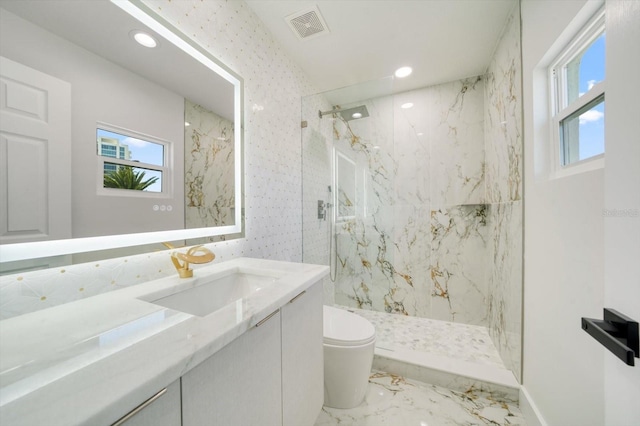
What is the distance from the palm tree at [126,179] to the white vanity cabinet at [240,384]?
0.73 meters

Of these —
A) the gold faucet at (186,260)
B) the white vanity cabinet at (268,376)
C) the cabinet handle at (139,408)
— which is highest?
the gold faucet at (186,260)

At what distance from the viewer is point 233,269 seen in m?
1.17

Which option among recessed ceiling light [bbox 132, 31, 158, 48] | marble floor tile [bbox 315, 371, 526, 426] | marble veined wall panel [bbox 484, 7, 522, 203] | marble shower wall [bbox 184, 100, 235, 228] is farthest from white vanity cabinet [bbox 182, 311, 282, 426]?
marble veined wall panel [bbox 484, 7, 522, 203]

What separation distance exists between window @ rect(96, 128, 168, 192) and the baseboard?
2182 millimetres

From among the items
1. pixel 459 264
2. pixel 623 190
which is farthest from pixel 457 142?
pixel 623 190

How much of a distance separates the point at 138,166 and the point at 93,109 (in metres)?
0.22

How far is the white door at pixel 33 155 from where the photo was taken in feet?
2.09

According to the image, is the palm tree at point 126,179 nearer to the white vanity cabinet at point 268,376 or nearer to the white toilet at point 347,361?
the white vanity cabinet at point 268,376

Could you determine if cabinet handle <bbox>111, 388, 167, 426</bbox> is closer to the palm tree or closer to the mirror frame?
the mirror frame

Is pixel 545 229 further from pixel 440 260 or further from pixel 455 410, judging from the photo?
pixel 440 260

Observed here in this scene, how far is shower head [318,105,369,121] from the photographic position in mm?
2291

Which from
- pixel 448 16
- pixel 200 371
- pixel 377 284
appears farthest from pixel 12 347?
pixel 448 16

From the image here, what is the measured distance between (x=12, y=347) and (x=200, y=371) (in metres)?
0.38

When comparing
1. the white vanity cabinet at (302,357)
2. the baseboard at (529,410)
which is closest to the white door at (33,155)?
the white vanity cabinet at (302,357)
